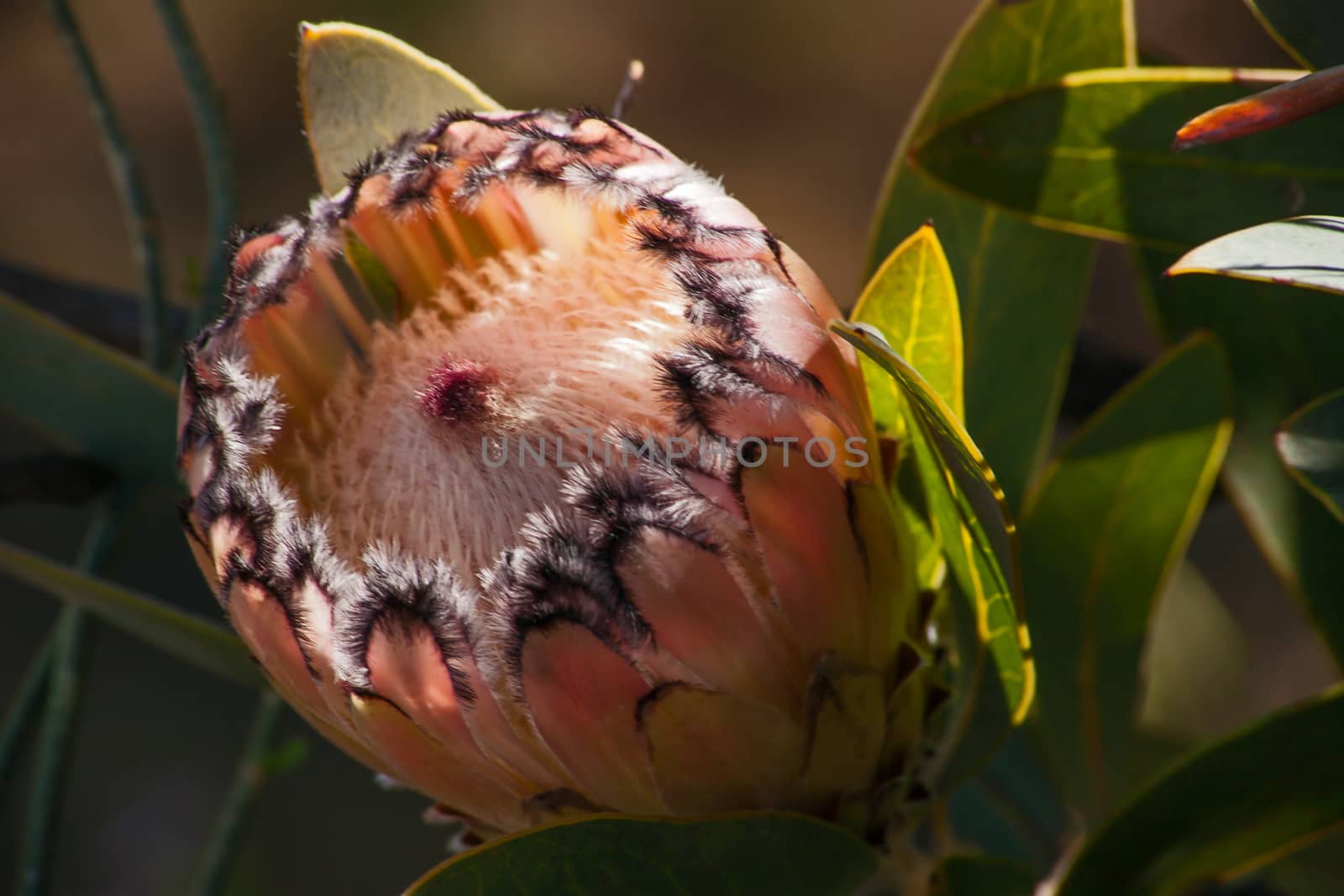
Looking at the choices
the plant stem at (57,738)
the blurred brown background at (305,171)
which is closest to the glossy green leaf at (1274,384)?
the plant stem at (57,738)

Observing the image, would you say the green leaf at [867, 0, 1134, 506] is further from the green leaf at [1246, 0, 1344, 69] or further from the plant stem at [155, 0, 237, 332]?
the plant stem at [155, 0, 237, 332]

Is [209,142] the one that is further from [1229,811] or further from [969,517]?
[1229,811]

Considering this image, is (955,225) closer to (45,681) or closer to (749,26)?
(45,681)

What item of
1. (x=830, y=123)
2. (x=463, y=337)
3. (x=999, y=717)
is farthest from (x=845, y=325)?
(x=830, y=123)

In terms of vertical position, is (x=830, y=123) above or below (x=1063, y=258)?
below

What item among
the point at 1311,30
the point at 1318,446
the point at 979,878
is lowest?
the point at 979,878

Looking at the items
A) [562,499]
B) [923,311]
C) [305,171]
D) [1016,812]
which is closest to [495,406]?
[562,499]

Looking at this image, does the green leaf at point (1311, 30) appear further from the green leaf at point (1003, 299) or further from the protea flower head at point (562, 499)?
the protea flower head at point (562, 499)
